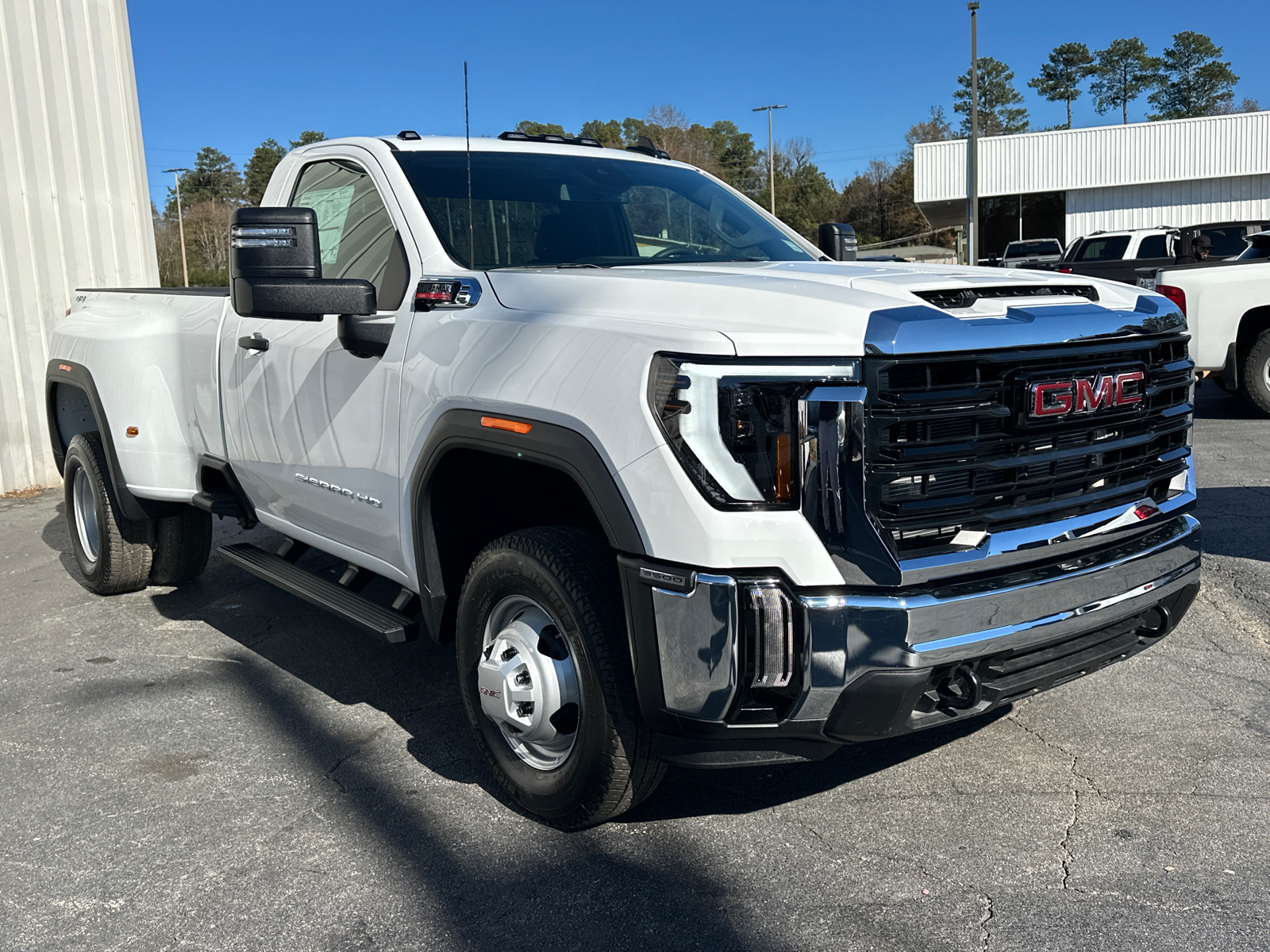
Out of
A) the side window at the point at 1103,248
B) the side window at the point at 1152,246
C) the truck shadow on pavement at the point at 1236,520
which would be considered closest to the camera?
the truck shadow on pavement at the point at 1236,520

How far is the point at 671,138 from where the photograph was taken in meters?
97.5

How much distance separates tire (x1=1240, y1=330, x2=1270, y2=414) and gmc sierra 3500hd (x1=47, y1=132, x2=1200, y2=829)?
8042mm

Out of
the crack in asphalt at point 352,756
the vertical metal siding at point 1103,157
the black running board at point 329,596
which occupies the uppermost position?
the vertical metal siding at point 1103,157

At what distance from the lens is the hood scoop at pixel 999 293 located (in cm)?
278

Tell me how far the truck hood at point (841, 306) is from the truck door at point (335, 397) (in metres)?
0.62

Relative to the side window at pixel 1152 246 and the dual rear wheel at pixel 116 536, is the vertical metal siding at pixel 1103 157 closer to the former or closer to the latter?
the side window at pixel 1152 246

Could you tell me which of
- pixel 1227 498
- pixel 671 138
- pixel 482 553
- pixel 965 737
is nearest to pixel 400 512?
pixel 482 553

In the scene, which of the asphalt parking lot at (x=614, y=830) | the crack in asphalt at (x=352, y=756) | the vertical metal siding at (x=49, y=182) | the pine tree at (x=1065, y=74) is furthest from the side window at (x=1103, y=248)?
the pine tree at (x=1065, y=74)

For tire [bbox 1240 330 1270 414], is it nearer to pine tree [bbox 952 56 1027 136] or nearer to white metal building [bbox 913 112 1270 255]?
white metal building [bbox 913 112 1270 255]

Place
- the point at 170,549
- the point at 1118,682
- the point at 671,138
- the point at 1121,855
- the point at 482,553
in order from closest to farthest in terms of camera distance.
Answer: the point at 1121,855
the point at 482,553
the point at 1118,682
the point at 170,549
the point at 671,138

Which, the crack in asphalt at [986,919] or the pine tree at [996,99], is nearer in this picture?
the crack in asphalt at [986,919]

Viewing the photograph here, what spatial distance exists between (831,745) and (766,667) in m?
0.30

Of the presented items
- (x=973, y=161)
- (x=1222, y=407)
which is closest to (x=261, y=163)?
(x=973, y=161)

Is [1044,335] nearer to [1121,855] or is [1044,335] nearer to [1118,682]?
[1121,855]
